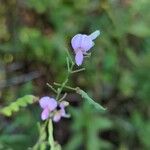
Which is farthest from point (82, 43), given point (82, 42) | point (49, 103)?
point (49, 103)

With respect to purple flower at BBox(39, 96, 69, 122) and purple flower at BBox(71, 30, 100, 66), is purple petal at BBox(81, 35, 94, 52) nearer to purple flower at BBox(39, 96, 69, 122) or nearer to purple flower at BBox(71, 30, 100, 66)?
purple flower at BBox(71, 30, 100, 66)

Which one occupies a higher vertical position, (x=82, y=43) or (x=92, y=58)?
(x=92, y=58)

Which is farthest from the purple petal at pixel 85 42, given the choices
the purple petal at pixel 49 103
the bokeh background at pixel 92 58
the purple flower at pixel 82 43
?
the bokeh background at pixel 92 58

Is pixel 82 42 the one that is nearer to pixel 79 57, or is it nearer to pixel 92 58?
pixel 79 57

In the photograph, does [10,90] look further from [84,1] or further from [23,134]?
[84,1]

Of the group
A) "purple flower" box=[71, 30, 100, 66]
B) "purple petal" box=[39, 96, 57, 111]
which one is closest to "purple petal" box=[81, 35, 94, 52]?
"purple flower" box=[71, 30, 100, 66]

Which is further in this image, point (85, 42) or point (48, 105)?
point (48, 105)
